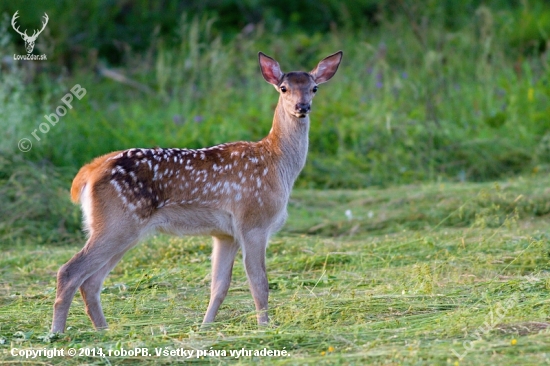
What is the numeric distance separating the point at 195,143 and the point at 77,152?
145 centimetres

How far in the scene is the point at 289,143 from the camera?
6.67 m

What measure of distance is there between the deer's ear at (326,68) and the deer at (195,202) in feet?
1.34

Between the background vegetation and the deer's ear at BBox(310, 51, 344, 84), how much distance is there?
1.44 m

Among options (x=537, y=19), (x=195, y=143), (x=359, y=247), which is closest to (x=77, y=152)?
(x=195, y=143)

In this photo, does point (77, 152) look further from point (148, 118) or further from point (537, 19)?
point (537, 19)

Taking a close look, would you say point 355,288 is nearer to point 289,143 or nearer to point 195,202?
point 289,143

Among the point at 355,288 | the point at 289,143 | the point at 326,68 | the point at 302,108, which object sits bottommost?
the point at 355,288

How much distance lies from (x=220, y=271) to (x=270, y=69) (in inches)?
66.8

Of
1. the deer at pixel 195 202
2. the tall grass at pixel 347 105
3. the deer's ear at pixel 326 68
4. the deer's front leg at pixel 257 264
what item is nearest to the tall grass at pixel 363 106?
the tall grass at pixel 347 105

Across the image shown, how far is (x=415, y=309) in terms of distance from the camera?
568 centimetres

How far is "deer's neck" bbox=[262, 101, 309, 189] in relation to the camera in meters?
6.59

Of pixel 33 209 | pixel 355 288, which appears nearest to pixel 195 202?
pixel 355 288

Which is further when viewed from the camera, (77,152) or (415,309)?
(77,152)

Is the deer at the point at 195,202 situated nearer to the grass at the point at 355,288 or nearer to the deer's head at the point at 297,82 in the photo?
the deer's head at the point at 297,82
